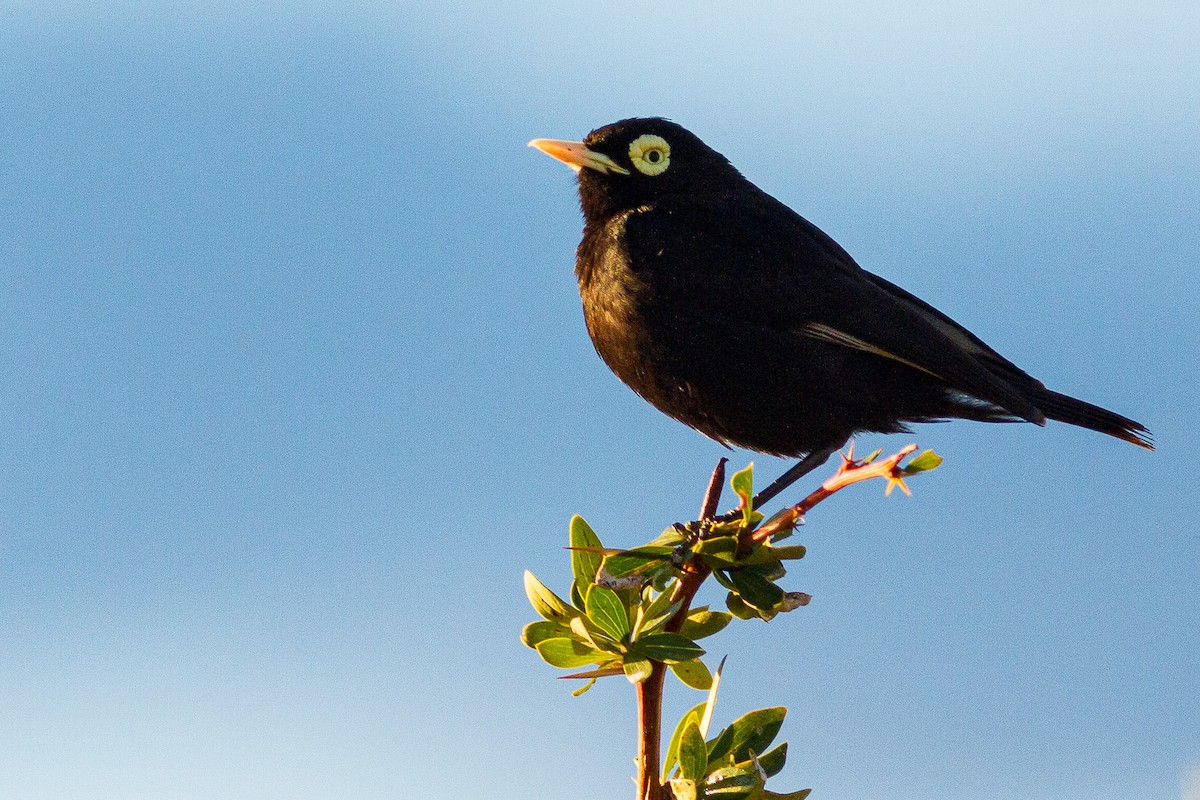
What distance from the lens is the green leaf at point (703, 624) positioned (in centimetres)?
256

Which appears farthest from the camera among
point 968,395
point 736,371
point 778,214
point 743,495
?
point 778,214

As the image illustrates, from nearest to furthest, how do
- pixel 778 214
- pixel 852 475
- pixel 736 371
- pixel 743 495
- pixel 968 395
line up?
1. pixel 852 475
2. pixel 743 495
3. pixel 736 371
4. pixel 968 395
5. pixel 778 214

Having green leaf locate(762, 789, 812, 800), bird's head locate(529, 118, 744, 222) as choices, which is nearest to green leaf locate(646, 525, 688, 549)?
green leaf locate(762, 789, 812, 800)

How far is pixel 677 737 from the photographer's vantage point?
238 centimetres

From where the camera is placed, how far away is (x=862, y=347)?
4.67m

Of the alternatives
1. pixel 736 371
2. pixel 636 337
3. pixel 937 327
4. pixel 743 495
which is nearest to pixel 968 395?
pixel 937 327

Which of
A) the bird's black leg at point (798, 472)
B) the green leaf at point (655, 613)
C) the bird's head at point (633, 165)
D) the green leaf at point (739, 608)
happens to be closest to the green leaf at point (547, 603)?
the green leaf at point (655, 613)

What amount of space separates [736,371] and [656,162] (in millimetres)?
1258

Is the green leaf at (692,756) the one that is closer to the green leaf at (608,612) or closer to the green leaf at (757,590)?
the green leaf at (608,612)

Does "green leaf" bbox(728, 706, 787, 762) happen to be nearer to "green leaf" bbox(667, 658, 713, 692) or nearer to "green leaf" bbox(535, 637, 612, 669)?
"green leaf" bbox(667, 658, 713, 692)

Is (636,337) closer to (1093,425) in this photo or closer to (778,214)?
(778,214)

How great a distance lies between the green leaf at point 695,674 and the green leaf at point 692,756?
0.30 metres

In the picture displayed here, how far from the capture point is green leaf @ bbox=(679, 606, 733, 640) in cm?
256

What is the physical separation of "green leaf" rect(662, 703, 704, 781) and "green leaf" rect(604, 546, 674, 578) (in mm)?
281
